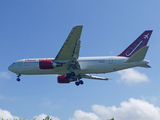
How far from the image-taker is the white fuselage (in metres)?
28.5

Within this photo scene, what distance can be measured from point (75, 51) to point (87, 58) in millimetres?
3145

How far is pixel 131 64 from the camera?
91.1 feet

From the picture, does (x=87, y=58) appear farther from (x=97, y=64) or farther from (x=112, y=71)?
(x=112, y=71)

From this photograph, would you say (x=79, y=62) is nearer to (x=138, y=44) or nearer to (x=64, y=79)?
(x=64, y=79)

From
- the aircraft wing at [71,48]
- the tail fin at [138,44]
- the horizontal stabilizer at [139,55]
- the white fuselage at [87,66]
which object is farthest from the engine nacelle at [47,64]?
the horizontal stabilizer at [139,55]

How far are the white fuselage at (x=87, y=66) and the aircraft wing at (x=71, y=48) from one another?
1520mm

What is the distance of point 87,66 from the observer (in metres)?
30.0

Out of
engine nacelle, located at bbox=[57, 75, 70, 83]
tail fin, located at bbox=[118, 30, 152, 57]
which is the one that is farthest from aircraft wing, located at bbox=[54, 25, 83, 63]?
tail fin, located at bbox=[118, 30, 152, 57]

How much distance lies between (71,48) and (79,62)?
3.82 m

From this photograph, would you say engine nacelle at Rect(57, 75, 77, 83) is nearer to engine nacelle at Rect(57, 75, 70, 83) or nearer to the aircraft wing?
engine nacelle at Rect(57, 75, 70, 83)

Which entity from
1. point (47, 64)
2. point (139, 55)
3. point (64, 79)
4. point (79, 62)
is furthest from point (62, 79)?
point (139, 55)

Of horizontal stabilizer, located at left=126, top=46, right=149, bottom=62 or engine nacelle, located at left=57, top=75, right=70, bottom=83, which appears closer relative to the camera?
horizontal stabilizer, located at left=126, top=46, right=149, bottom=62

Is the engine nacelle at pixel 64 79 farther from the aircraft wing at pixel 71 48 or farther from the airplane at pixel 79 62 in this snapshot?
the aircraft wing at pixel 71 48

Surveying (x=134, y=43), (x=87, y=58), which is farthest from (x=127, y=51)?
(x=87, y=58)
